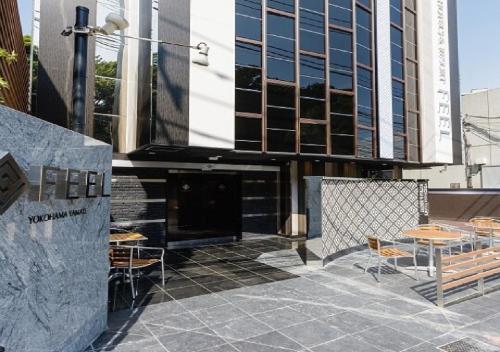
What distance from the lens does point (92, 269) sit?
458 cm

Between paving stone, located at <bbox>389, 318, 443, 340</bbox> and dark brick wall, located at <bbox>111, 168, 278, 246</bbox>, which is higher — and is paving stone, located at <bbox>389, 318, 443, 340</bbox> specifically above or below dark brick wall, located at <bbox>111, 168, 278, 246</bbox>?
below

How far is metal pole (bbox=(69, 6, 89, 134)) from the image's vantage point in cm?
471

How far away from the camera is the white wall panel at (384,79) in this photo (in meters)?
14.9

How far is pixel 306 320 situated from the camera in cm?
546

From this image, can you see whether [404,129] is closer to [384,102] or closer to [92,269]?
[384,102]

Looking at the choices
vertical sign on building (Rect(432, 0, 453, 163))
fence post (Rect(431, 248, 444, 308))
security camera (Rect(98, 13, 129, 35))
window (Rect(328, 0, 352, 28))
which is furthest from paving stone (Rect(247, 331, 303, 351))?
vertical sign on building (Rect(432, 0, 453, 163))

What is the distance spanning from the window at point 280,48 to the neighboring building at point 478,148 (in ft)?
58.2

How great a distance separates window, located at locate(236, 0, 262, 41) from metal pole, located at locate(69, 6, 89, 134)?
706 cm

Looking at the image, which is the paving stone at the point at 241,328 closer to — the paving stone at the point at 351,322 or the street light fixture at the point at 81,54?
the paving stone at the point at 351,322

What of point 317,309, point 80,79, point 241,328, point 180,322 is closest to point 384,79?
point 317,309

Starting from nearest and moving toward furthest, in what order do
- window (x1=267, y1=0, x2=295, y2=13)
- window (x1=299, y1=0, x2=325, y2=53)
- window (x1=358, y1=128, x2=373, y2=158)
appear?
window (x1=267, y1=0, x2=295, y2=13), window (x1=299, y1=0, x2=325, y2=53), window (x1=358, y1=128, x2=373, y2=158)

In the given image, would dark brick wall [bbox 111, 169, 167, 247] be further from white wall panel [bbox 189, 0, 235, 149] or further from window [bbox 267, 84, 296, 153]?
window [bbox 267, 84, 296, 153]

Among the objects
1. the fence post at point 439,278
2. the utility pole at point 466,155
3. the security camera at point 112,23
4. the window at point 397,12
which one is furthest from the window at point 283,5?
the utility pole at point 466,155

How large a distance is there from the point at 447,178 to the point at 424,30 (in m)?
13.3
